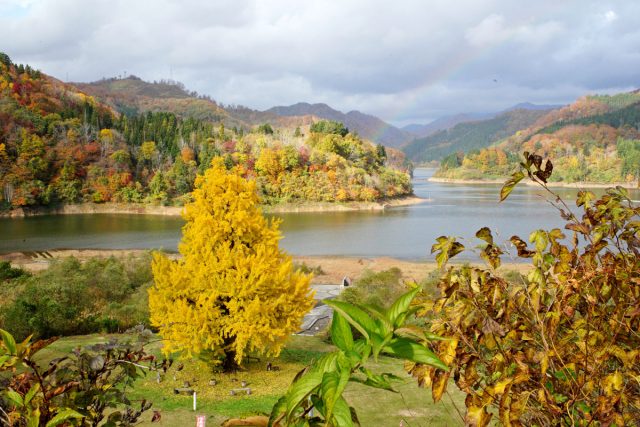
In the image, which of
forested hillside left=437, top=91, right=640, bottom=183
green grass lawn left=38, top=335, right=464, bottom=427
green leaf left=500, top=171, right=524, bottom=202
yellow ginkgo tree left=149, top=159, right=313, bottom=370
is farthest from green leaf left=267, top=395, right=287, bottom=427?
forested hillside left=437, top=91, right=640, bottom=183

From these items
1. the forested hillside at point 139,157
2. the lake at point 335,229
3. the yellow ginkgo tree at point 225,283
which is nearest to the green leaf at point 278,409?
the yellow ginkgo tree at point 225,283

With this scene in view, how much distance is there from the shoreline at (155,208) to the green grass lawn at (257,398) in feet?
176

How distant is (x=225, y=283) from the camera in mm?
11070

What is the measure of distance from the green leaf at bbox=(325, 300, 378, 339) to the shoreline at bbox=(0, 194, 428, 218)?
213ft

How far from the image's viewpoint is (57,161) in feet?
239

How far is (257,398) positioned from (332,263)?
26322mm

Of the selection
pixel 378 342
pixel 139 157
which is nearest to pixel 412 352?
pixel 378 342

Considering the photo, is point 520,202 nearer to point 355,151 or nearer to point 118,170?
point 355,151

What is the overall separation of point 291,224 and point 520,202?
125 ft

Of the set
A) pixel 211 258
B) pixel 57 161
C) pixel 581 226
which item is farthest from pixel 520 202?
pixel 581 226

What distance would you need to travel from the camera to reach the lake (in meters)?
43.1

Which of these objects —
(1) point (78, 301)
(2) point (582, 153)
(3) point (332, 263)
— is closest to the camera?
(1) point (78, 301)

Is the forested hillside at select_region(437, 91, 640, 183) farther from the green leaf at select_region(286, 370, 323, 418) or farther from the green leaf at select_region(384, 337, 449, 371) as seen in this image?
the green leaf at select_region(286, 370, 323, 418)

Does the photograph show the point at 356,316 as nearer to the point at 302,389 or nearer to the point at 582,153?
the point at 302,389
